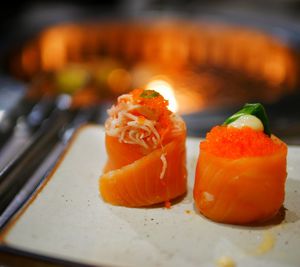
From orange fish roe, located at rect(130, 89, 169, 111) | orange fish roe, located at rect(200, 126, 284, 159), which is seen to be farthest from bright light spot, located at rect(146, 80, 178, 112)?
orange fish roe, located at rect(200, 126, 284, 159)

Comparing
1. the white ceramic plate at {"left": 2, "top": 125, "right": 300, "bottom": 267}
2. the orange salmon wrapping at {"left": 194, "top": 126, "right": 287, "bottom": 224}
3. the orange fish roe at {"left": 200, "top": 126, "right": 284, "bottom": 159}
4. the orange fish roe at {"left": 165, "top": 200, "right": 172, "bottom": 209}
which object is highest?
the orange fish roe at {"left": 200, "top": 126, "right": 284, "bottom": 159}

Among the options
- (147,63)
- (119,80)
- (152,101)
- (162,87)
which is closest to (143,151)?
(152,101)

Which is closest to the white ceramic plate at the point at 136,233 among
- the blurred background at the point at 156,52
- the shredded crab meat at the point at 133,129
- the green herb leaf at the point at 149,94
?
the shredded crab meat at the point at 133,129

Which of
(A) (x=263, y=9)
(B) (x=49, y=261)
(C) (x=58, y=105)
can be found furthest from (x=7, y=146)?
(A) (x=263, y=9)

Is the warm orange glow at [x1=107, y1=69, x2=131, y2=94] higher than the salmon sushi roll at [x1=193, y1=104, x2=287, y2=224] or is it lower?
lower

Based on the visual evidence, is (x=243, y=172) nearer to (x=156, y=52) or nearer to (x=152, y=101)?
(x=152, y=101)

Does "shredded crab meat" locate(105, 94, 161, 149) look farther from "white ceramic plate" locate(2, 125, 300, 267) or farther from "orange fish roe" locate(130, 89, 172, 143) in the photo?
"white ceramic plate" locate(2, 125, 300, 267)

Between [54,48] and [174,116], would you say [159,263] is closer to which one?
[174,116]
